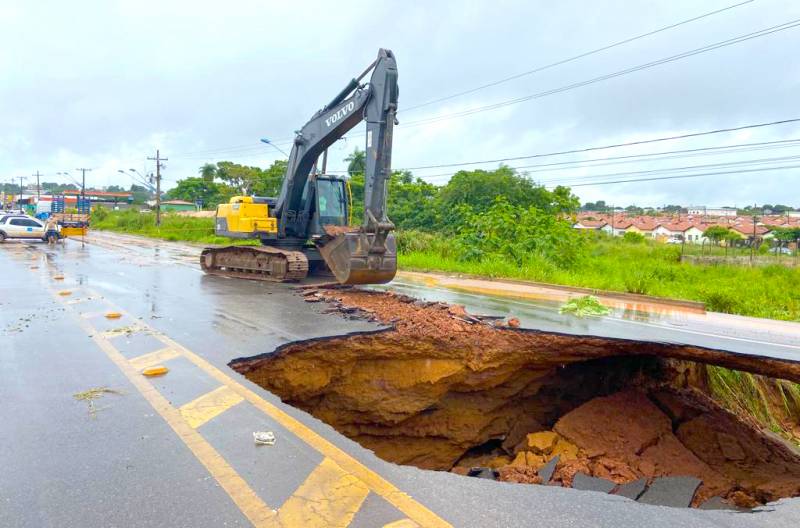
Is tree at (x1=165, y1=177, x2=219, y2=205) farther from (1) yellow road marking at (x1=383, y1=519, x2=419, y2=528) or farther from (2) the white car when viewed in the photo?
(1) yellow road marking at (x1=383, y1=519, x2=419, y2=528)

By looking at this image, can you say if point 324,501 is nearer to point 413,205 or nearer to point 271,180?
point 413,205

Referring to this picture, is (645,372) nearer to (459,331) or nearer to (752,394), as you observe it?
(752,394)

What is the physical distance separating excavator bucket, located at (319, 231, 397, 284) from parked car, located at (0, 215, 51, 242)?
2544 cm

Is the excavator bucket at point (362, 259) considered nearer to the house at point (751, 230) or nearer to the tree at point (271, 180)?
the tree at point (271, 180)

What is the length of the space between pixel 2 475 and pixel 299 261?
390 inches

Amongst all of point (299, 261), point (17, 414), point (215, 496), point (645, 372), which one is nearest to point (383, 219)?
point (299, 261)

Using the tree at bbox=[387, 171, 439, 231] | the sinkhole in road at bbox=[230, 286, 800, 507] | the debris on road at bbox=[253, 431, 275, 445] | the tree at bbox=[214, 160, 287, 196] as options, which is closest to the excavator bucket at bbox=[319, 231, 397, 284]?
the sinkhole in road at bbox=[230, 286, 800, 507]

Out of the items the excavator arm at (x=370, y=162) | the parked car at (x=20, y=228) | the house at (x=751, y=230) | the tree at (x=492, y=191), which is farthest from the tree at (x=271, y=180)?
the house at (x=751, y=230)

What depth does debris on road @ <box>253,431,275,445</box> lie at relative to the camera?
398 cm

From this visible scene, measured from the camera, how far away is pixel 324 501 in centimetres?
322

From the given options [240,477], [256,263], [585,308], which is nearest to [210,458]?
[240,477]

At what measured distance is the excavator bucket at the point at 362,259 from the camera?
35.3ft

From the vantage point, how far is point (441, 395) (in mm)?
7559

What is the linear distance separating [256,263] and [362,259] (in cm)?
466
